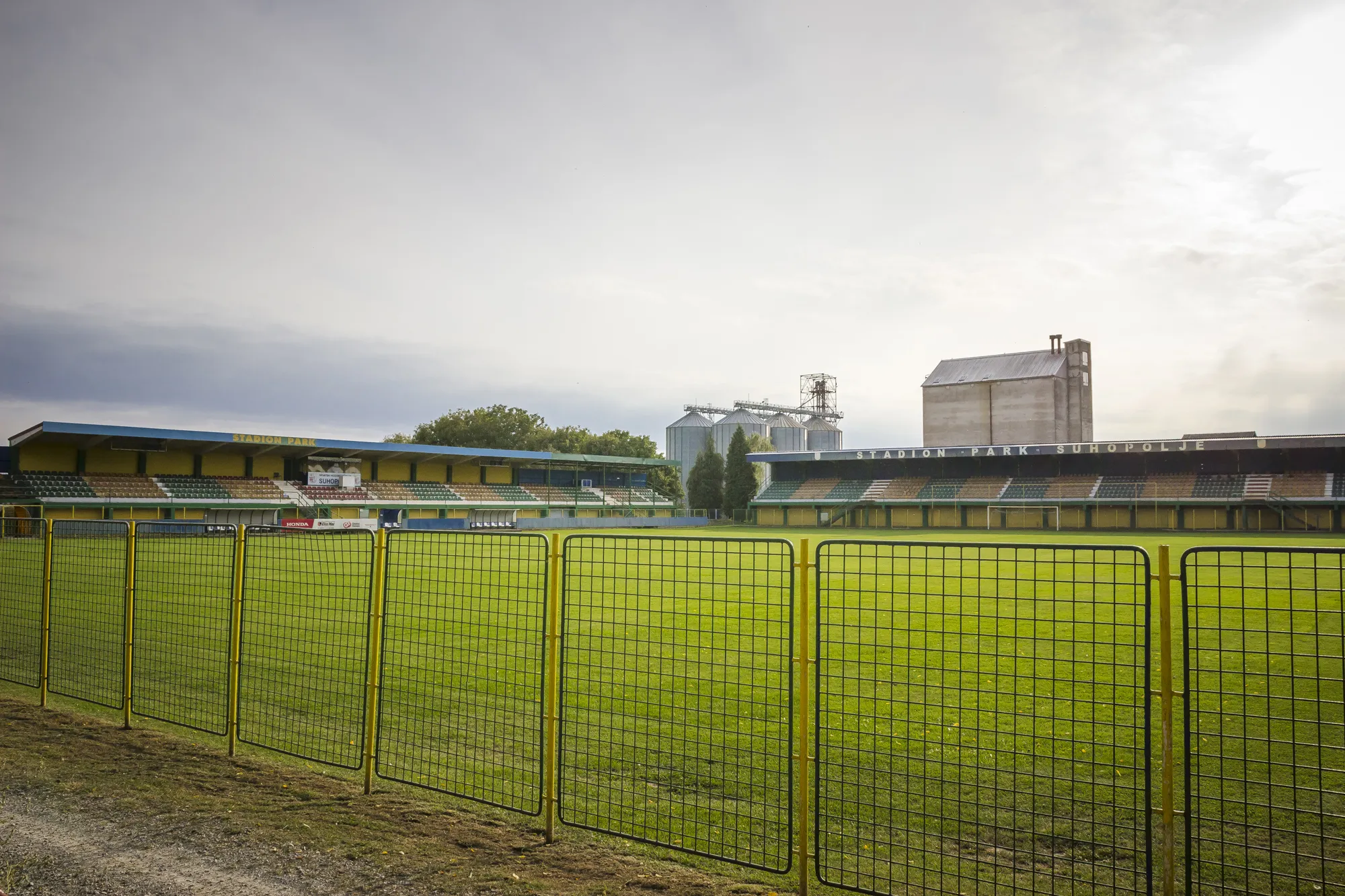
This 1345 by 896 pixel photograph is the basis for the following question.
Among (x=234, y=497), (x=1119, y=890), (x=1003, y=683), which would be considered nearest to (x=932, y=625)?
(x=1003, y=683)

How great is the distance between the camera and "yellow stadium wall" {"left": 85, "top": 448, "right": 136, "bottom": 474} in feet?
161

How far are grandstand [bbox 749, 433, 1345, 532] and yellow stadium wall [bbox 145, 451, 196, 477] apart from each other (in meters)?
42.3

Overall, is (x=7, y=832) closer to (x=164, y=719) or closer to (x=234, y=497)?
(x=164, y=719)

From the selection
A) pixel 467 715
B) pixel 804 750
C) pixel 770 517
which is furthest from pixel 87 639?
pixel 770 517

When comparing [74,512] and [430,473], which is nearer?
[74,512]

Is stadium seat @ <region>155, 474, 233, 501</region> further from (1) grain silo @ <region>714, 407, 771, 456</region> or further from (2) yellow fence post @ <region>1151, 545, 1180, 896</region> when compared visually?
(1) grain silo @ <region>714, 407, 771, 456</region>

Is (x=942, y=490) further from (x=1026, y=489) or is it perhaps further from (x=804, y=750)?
(x=804, y=750)

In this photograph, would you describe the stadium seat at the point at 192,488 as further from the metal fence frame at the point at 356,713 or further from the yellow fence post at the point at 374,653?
the yellow fence post at the point at 374,653

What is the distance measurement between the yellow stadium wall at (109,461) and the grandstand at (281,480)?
54mm

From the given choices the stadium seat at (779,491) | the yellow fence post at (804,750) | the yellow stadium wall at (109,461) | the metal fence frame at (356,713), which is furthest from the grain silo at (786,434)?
the yellow fence post at (804,750)

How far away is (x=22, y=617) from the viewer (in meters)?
13.7

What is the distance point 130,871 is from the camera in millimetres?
4820

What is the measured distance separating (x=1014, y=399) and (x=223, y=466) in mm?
62504

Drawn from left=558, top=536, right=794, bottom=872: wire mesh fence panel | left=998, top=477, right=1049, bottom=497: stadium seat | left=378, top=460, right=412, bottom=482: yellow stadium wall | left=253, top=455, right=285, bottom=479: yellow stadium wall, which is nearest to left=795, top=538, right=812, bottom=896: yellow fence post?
left=558, top=536, right=794, bottom=872: wire mesh fence panel
